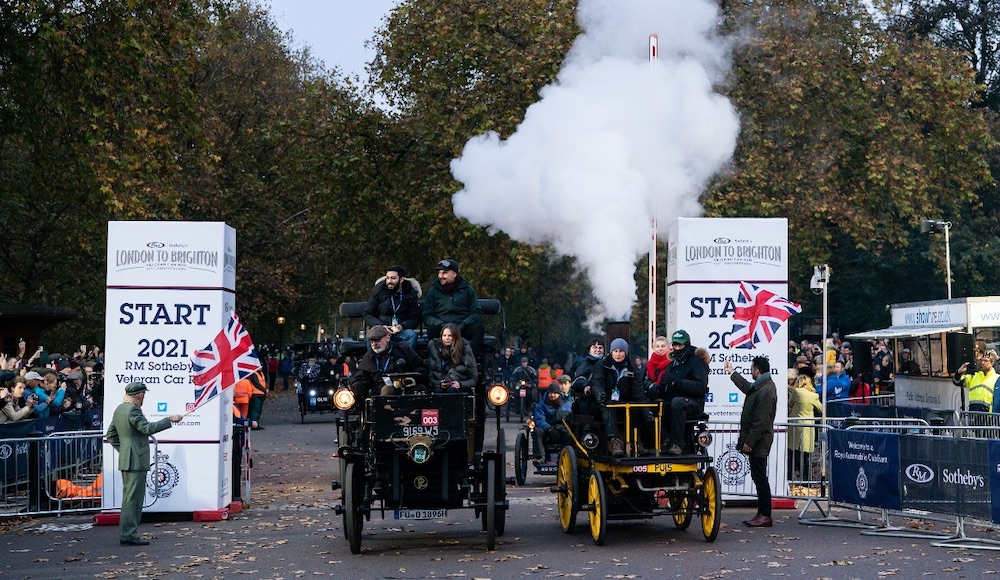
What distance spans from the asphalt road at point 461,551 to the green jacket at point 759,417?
0.88 meters

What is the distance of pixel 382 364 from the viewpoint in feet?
46.6

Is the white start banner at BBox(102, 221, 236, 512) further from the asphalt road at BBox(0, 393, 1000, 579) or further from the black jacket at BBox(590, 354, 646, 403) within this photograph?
the black jacket at BBox(590, 354, 646, 403)

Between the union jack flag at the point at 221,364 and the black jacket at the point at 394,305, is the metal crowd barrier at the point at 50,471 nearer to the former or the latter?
the union jack flag at the point at 221,364

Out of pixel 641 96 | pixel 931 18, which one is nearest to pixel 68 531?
pixel 641 96

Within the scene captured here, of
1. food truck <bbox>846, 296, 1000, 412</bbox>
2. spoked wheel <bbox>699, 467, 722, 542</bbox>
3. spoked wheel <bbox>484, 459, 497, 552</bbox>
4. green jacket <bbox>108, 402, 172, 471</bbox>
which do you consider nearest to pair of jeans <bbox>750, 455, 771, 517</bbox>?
spoked wheel <bbox>699, 467, 722, 542</bbox>

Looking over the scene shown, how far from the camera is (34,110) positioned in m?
24.9

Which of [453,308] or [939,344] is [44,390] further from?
[939,344]

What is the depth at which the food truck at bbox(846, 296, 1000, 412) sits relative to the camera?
30219 millimetres

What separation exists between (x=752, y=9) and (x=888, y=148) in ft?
17.5

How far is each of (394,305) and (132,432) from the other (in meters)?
2.96

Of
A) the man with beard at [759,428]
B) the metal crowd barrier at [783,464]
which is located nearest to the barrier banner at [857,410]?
the metal crowd barrier at [783,464]

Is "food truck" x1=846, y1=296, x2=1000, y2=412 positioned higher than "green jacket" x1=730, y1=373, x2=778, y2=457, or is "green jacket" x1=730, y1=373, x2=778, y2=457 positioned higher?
"food truck" x1=846, y1=296, x2=1000, y2=412

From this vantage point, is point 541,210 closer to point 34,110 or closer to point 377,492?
point 34,110

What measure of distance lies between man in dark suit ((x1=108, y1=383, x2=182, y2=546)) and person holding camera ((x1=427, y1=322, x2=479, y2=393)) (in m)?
2.87
